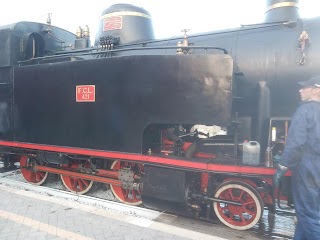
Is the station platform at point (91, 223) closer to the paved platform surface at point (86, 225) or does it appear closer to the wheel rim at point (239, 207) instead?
the paved platform surface at point (86, 225)

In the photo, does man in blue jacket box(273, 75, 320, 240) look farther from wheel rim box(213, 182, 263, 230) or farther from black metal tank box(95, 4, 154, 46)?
black metal tank box(95, 4, 154, 46)

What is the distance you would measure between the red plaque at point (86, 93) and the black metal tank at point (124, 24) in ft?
3.63

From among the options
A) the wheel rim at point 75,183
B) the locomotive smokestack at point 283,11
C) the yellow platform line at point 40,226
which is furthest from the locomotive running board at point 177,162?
the locomotive smokestack at point 283,11

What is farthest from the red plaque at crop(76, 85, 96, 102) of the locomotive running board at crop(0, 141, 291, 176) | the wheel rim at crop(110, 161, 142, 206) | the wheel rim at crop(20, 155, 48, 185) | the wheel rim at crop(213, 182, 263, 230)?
the wheel rim at crop(213, 182, 263, 230)

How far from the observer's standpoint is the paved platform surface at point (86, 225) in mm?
2867

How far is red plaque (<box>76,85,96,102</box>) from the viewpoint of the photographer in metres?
3.87

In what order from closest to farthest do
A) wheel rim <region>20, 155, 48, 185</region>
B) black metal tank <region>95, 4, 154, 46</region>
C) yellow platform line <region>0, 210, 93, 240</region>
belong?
yellow platform line <region>0, 210, 93, 240</region>, black metal tank <region>95, 4, 154, 46</region>, wheel rim <region>20, 155, 48, 185</region>

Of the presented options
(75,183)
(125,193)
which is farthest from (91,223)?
(75,183)

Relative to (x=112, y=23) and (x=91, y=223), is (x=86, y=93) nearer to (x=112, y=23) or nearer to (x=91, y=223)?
(x=112, y=23)

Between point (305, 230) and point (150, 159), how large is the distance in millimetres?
1725

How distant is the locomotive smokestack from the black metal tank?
2020mm

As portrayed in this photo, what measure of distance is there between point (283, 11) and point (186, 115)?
198cm

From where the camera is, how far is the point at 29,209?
139 inches

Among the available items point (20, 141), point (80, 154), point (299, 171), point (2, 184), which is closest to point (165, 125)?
point (80, 154)
